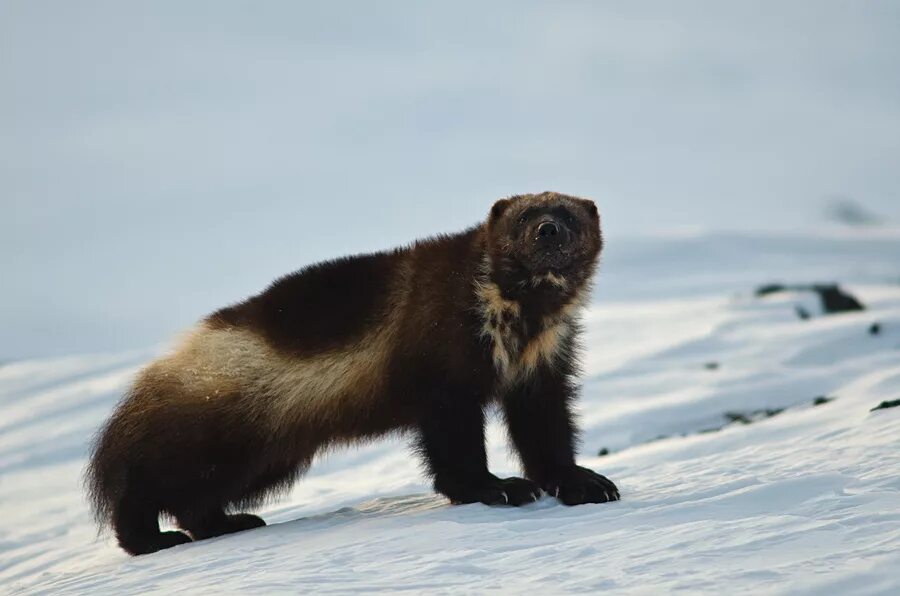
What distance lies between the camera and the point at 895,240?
72.1 feet

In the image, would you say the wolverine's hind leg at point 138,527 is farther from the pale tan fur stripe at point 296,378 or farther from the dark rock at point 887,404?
the dark rock at point 887,404

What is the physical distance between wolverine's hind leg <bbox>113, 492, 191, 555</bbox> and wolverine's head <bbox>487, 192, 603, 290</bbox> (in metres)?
1.64

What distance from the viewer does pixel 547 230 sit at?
472cm

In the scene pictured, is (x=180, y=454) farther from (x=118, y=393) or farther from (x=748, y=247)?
(x=748, y=247)

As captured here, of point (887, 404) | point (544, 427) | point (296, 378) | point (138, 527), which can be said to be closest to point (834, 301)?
point (887, 404)

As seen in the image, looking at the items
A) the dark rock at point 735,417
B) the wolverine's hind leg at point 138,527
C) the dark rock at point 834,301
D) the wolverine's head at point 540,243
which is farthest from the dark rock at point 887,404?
the dark rock at point 834,301

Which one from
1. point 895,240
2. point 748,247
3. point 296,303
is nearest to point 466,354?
point 296,303

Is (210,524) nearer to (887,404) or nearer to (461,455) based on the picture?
(461,455)

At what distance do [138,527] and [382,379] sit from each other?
1.12 m

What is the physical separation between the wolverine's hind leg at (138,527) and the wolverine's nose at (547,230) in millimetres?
1843

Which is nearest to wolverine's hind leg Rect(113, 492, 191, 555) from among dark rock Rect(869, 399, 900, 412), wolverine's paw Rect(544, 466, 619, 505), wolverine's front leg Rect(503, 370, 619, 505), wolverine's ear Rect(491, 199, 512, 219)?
wolverine's front leg Rect(503, 370, 619, 505)

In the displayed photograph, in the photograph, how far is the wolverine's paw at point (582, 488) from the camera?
182 inches

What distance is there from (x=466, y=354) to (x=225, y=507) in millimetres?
1303

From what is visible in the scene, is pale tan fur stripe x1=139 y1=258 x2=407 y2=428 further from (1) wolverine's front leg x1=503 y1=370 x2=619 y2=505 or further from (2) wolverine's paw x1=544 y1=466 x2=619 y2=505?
(2) wolverine's paw x1=544 y1=466 x2=619 y2=505
